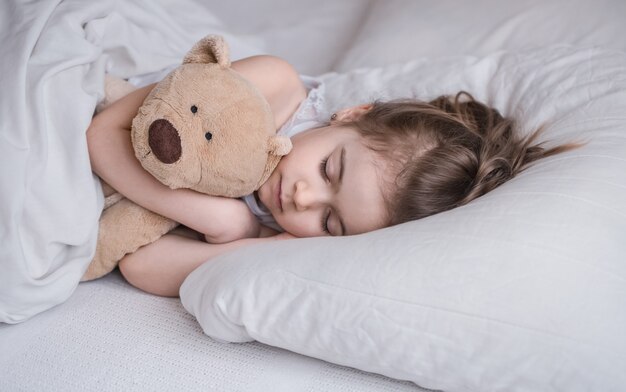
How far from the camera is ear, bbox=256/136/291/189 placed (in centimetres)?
107

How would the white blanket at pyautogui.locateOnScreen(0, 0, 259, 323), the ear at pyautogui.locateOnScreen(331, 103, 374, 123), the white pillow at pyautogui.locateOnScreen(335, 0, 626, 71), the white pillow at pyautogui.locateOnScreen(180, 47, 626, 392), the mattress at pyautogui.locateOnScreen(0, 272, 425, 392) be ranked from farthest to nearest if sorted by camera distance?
the white pillow at pyautogui.locateOnScreen(335, 0, 626, 71) → the ear at pyautogui.locateOnScreen(331, 103, 374, 123) → the white blanket at pyautogui.locateOnScreen(0, 0, 259, 323) → the mattress at pyautogui.locateOnScreen(0, 272, 425, 392) → the white pillow at pyautogui.locateOnScreen(180, 47, 626, 392)

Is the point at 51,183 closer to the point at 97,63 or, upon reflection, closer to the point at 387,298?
the point at 97,63

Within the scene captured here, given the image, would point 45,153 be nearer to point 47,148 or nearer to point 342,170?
point 47,148

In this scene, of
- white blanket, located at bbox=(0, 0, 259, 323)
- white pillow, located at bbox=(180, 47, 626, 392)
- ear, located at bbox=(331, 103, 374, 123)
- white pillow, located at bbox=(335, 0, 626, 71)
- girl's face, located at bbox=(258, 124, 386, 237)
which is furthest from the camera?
white pillow, located at bbox=(335, 0, 626, 71)

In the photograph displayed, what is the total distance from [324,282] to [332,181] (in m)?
0.30

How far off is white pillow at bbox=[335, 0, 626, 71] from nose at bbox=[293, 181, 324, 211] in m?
0.67

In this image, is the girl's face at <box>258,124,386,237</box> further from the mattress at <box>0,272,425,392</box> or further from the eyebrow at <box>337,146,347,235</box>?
the mattress at <box>0,272,425,392</box>

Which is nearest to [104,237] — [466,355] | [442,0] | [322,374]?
[322,374]

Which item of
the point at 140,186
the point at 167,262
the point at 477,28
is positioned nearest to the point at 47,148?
the point at 140,186

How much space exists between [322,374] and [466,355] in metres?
0.22

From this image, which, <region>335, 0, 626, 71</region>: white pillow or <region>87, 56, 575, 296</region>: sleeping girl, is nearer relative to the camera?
<region>87, 56, 575, 296</region>: sleeping girl

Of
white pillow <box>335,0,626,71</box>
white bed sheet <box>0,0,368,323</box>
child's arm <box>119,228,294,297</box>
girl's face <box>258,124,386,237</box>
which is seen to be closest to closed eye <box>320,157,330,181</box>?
girl's face <box>258,124,386,237</box>

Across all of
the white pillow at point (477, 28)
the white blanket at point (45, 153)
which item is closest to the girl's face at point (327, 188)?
the white blanket at point (45, 153)

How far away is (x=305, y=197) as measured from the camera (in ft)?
3.56
